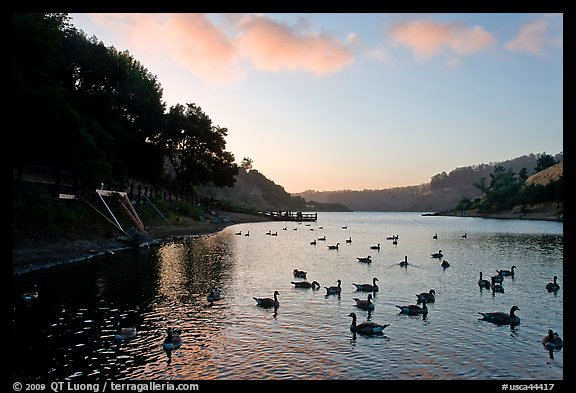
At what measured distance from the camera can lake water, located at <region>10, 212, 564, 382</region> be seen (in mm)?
16719

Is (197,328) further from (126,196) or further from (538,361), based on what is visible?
(126,196)

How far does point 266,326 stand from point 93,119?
44804 mm

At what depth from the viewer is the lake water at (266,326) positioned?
16719mm

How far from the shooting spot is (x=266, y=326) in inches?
885

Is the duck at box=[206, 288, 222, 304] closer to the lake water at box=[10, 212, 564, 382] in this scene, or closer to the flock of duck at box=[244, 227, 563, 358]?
the lake water at box=[10, 212, 564, 382]

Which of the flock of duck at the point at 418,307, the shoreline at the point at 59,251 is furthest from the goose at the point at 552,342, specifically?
the shoreline at the point at 59,251

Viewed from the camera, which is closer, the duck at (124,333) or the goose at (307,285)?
the duck at (124,333)

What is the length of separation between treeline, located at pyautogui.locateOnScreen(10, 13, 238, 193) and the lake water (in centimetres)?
1298

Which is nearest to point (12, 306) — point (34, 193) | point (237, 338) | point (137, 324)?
point (137, 324)

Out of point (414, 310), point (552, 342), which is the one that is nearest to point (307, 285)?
point (414, 310)

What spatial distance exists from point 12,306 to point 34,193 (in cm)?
2022

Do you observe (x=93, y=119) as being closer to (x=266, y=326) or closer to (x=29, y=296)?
(x=29, y=296)

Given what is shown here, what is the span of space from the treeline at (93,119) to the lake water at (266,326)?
42.6 ft

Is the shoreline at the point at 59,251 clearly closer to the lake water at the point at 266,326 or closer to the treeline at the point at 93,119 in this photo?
the lake water at the point at 266,326
